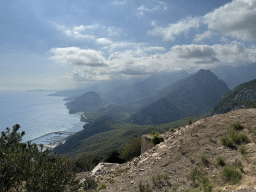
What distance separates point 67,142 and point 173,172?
189 m

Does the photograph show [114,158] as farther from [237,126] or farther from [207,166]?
[207,166]

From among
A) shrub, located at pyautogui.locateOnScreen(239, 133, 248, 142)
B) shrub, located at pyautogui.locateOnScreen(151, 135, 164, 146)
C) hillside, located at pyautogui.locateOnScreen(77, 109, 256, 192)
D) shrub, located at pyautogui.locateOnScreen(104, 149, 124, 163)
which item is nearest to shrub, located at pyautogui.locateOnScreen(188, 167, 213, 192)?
hillside, located at pyautogui.locateOnScreen(77, 109, 256, 192)

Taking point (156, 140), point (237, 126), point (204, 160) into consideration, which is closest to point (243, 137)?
point (237, 126)

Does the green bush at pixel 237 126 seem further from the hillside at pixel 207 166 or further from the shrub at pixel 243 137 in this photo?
the shrub at pixel 243 137

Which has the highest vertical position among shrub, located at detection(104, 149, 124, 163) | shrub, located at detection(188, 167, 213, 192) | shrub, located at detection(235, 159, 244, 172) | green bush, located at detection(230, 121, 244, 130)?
green bush, located at detection(230, 121, 244, 130)

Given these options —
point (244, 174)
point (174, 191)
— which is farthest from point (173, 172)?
point (244, 174)

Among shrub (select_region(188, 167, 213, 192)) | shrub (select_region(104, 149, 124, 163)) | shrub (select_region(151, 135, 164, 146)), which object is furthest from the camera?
shrub (select_region(104, 149, 124, 163))

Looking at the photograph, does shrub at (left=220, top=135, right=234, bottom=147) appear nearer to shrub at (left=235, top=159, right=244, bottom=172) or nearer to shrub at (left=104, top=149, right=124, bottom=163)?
shrub at (left=235, top=159, right=244, bottom=172)

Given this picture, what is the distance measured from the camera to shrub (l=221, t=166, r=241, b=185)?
5230 mm

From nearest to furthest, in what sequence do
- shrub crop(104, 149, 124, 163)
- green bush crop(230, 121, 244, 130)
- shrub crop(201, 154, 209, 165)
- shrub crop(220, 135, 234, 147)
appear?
1. shrub crop(201, 154, 209, 165)
2. shrub crop(220, 135, 234, 147)
3. green bush crop(230, 121, 244, 130)
4. shrub crop(104, 149, 124, 163)

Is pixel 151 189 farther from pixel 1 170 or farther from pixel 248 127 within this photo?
pixel 248 127

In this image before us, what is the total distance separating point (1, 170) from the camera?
14.7 ft

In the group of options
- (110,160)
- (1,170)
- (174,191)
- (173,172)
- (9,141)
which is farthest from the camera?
(110,160)

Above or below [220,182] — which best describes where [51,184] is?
above
